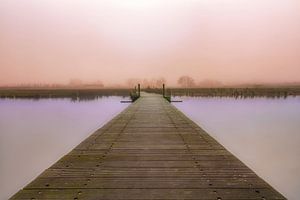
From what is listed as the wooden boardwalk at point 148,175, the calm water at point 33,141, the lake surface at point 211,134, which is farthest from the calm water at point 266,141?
the calm water at point 33,141

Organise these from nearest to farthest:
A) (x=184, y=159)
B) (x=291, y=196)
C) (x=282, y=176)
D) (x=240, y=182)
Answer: (x=240, y=182) < (x=184, y=159) < (x=291, y=196) < (x=282, y=176)

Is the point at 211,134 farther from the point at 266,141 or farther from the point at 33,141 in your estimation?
the point at 33,141

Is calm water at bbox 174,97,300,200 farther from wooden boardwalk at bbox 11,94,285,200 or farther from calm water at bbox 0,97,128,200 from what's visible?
calm water at bbox 0,97,128,200

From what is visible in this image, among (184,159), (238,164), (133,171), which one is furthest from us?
(184,159)

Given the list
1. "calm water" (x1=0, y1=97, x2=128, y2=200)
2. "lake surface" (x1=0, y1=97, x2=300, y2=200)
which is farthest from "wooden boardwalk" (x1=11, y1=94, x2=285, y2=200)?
"calm water" (x1=0, y1=97, x2=128, y2=200)

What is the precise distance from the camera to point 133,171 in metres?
5.10

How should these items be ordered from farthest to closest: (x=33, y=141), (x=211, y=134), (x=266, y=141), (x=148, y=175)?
1. (x=211, y=134)
2. (x=33, y=141)
3. (x=266, y=141)
4. (x=148, y=175)

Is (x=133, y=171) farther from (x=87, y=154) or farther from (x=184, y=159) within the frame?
(x=87, y=154)

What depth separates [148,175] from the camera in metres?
4.84

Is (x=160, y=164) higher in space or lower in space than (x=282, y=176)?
higher

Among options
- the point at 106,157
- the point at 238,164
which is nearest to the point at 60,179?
the point at 106,157

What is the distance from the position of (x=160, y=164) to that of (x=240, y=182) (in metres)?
1.60

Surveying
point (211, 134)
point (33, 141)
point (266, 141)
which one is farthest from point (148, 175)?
point (211, 134)

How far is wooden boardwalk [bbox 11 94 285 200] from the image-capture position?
13.2 ft
